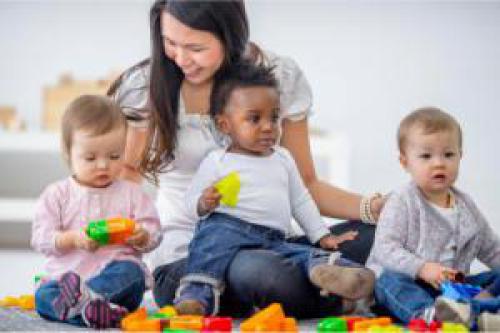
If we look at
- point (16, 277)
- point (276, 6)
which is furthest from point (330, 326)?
point (276, 6)

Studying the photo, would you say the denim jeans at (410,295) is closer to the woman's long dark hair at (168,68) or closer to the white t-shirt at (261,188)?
the white t-shirt at (261,188)

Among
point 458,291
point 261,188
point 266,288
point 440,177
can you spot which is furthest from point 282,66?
point 458,291

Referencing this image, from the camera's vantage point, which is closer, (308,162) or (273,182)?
(273,182)

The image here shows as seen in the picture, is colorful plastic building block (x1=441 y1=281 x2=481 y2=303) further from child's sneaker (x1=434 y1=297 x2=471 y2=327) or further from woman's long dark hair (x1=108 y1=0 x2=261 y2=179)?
woman's long dark hair (x1=108 y1=0 x2=261 y2=179)

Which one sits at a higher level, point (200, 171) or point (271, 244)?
point (200, 171)

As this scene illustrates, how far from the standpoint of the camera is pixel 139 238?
5.15 feet

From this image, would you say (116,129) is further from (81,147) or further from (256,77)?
(256,77)

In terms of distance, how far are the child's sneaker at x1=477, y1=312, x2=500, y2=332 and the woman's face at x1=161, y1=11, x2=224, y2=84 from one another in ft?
2.34

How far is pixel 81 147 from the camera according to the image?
1.57m

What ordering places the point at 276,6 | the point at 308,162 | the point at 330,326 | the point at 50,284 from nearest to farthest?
the point at 330,326 < the point at 50,284 < the point at 308,162 < the point at 276,6

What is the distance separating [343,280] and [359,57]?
2.39 meters

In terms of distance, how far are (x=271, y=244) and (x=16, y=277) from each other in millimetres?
1511

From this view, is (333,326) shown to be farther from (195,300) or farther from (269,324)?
(195,300)

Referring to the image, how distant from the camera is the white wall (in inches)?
145
